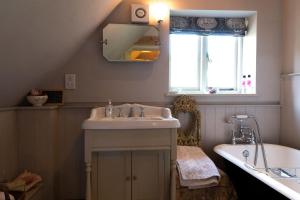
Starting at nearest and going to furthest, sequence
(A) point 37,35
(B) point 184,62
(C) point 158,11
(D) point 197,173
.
Answer: (A) point 37,35, (D) point 197,173, (C) point 158,11, (B) point 184,62

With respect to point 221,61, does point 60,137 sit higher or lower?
lower

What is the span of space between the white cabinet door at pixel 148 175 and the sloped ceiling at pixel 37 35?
0.97m

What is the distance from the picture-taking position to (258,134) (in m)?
2.71

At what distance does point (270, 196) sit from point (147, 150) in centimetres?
87

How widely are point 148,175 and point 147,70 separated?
38.5 inches

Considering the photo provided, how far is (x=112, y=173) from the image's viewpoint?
214cm

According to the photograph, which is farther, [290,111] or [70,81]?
[290,111]

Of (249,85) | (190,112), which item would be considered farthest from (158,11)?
(249,85)

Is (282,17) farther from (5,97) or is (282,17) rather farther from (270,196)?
(5,97)

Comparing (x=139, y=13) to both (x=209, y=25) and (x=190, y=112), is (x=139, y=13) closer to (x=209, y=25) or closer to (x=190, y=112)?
(x=209, y=25)

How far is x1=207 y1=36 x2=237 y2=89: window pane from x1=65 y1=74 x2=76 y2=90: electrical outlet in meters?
1.37

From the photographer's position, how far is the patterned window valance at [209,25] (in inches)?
107

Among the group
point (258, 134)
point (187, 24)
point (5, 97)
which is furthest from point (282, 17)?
point (5, 97)

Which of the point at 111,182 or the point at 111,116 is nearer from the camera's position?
the point at 111,182
